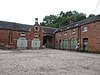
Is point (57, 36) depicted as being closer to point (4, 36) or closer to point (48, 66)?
point (4, 36)

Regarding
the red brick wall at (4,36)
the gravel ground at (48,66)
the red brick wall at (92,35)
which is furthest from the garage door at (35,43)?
the gravel ground at (48,66)

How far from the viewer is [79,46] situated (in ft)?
102

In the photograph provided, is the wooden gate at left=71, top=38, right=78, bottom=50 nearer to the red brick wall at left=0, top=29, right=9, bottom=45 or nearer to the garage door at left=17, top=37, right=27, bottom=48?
the garage door at left=17, top=37, right=27, bottom=48

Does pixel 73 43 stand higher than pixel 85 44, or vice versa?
pixel 73 43

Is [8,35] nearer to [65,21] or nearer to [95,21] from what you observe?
[95,21]

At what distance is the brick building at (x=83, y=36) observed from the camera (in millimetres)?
26473

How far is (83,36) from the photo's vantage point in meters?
30.0

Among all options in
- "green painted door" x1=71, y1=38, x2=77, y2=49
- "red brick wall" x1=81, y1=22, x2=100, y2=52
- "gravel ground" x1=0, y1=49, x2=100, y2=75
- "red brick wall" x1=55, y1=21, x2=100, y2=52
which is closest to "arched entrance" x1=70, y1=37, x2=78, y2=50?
"green painted door" x1=71, y1=38, x2=77, y2=49

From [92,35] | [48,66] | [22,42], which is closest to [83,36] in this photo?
[92,35]

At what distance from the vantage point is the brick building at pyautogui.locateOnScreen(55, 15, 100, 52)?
86.9 ft

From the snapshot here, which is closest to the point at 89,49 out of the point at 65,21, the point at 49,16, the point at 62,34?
the point at 62,34

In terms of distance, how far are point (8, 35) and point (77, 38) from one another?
16.3m

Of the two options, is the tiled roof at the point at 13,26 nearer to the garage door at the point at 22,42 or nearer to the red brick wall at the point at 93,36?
the garage door at the point at 22,42

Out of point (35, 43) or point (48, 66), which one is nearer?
point (48, 66)
